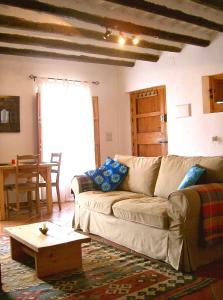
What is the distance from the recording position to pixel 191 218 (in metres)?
2.84

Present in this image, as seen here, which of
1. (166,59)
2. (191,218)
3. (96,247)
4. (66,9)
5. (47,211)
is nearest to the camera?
(191,218)

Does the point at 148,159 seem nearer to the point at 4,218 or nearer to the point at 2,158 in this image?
the point at 4,218

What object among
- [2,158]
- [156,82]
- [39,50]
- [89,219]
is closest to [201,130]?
[156,82]

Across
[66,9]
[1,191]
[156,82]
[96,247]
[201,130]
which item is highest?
[66,9]

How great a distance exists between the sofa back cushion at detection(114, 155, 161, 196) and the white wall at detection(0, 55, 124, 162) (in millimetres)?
2315

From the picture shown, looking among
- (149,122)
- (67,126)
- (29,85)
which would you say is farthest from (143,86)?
(29,85)

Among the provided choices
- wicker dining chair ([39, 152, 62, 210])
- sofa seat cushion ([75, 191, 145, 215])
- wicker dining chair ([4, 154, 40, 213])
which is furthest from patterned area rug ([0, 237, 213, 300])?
wicker dining chair ([39, 152, 62, 210])

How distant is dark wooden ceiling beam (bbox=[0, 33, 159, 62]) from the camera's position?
4.79 meters

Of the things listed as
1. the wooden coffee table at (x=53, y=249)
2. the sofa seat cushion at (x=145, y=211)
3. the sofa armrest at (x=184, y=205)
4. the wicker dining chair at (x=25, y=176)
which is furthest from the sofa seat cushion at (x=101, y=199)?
the wicker dining chair at (x=25, y=176)

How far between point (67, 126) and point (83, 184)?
7.13ft

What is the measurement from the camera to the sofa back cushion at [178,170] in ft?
10.8

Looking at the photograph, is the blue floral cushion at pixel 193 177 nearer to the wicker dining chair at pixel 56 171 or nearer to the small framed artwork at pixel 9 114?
the wicker dining chair at pixel 56 171

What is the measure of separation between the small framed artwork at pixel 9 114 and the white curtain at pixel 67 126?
1.40ft

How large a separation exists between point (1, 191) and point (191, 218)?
127 inches
